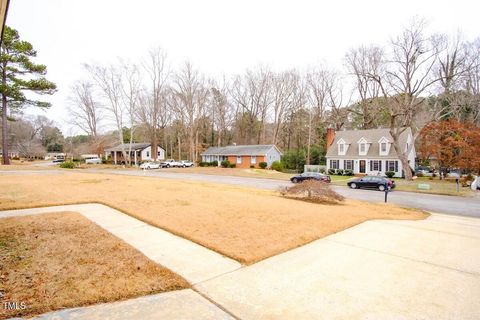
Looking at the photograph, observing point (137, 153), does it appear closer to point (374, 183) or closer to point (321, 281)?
point (374, 183)

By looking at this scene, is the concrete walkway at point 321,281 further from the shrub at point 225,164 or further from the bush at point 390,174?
the shrub at point 225,164

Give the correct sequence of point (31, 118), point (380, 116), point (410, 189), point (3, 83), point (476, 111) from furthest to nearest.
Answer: point (31, 118), point (380, 116), point (476, 111), point (3, 83), point (410, 189)

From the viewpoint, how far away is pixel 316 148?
45.5 meters

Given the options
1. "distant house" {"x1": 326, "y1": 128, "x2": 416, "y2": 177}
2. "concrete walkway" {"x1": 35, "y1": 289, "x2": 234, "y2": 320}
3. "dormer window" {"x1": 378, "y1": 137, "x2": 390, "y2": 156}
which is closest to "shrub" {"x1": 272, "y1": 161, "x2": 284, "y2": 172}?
"distant house" {"x1": 326, "y1": 128, "x2": 416, "y2": 177}

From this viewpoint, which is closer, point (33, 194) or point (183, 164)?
point (33, 194)

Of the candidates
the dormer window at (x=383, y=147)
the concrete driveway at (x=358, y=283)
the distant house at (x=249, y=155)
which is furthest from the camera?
the distant house at (x=249, y=155)

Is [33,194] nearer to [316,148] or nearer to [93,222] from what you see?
[93,222]

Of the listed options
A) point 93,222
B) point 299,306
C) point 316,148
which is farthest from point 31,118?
point 299,306

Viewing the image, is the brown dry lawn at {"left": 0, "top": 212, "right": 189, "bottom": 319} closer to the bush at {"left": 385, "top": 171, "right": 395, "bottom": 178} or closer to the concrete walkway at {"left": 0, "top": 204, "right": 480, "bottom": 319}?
the concrete walkway at {"left": 0, "top": 204, "right": 480, "bottom": 319}

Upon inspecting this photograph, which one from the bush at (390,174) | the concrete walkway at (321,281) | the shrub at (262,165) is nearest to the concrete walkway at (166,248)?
the concrete walkway at (321,281)

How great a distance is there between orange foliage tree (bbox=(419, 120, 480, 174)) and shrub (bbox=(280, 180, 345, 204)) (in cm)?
2115

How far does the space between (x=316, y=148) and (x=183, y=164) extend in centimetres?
2509

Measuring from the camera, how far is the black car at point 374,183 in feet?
74.4

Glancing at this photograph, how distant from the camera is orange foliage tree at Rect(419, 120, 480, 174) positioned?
26.1 meters
